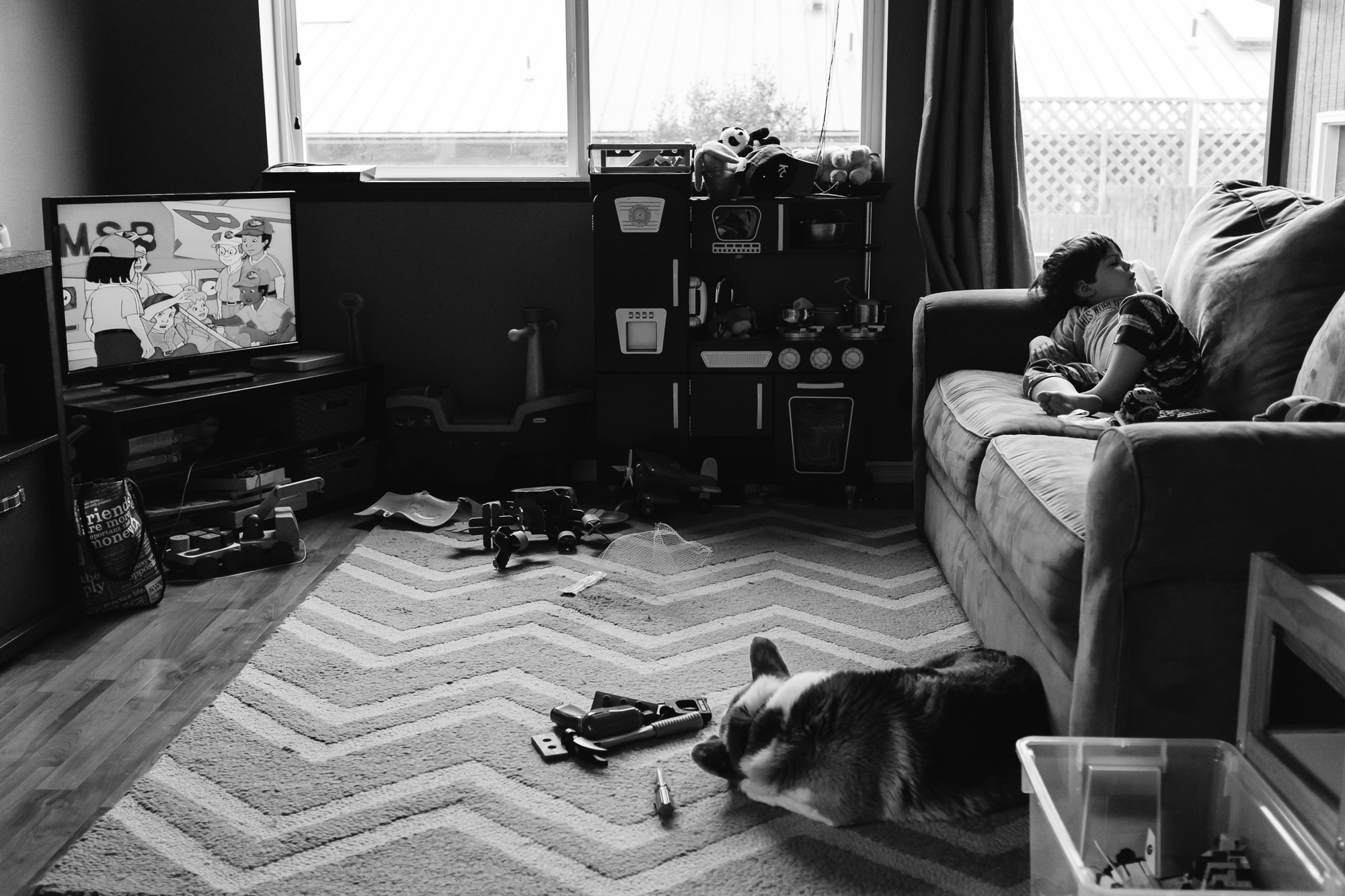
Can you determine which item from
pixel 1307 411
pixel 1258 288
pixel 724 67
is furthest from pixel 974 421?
pixel 724 67

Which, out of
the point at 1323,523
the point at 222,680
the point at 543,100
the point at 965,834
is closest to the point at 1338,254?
the point at 1323,523

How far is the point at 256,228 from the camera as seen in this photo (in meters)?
3.57

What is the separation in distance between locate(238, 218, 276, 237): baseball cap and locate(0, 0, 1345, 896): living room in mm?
31

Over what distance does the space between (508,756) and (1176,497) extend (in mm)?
1167

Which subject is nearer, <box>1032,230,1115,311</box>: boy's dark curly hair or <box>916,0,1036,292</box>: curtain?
<box>1032,230,1115,311</box>: boy's dark curly hair

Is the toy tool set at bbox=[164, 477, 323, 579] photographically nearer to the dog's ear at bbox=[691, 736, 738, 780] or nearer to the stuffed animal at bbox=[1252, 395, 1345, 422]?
the dog's ear at bbox=[691, 736, 738, 780]

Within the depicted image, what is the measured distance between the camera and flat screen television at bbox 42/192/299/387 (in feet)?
10.2

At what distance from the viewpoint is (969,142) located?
12.0ft

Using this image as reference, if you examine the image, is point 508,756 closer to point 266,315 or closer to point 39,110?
point 266,315

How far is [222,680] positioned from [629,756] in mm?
895

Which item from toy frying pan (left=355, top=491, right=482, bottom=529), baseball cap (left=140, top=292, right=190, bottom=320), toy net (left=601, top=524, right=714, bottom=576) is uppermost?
baseball cap (left=140, top=292, right=190, bottom=320)

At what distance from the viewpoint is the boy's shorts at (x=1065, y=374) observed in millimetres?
2750

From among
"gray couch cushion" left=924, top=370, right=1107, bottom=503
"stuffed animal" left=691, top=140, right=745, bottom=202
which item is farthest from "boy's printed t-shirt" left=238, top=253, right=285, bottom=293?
"gray couch cushion" left=924, top=370, right=1107, bottom=503

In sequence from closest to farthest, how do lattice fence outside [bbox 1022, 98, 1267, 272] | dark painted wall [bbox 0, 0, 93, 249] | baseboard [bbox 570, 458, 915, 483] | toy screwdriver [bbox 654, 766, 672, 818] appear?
1. toy screwdriver [bbox 654, 766, 672, 818]
2. dark painted wall [bbox 0, 0, 93, 249]
3. lattice fence outside [bbox 1022, 98, 1267, 272]
4. baseboard [bbox 570, 458, 915, 483]
